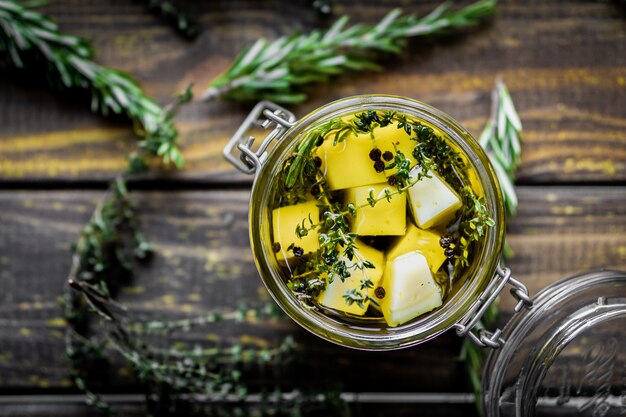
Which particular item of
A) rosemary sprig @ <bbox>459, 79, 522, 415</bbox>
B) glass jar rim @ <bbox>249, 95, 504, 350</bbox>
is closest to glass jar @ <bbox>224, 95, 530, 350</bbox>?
glass jar rim @ <bbox>249, 95, 504, 350</bbox>

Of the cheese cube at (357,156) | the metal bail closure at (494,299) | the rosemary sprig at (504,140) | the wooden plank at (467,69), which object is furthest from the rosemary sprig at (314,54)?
the metal bail closure at (494,299)

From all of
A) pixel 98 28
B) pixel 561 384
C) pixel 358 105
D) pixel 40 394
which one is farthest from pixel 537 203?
pixel 40 394

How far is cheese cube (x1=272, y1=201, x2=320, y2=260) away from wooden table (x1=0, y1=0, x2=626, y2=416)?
0.84ft

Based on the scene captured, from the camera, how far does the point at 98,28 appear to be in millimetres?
1026

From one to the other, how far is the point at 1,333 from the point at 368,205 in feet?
2.16

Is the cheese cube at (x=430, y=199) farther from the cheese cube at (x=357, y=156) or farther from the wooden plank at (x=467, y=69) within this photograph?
the wooden plank at (x=467, y=69)

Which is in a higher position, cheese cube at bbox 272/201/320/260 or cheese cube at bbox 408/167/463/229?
cheese cube at bbox 408/167/463/229

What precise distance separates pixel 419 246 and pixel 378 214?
0.06m

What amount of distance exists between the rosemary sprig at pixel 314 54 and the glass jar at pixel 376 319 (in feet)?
0.71

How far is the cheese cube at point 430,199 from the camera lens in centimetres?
73

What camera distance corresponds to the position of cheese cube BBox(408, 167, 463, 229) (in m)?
0.73

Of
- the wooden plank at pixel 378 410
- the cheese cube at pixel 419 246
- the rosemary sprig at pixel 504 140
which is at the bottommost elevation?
the wooden plank at pixel 378 410

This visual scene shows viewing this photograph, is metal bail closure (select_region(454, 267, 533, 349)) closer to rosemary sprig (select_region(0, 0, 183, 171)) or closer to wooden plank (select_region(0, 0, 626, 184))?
wooden plank (select_region(0, 0, 626, 184))

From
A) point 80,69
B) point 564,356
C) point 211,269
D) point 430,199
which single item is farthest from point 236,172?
point 564,356
